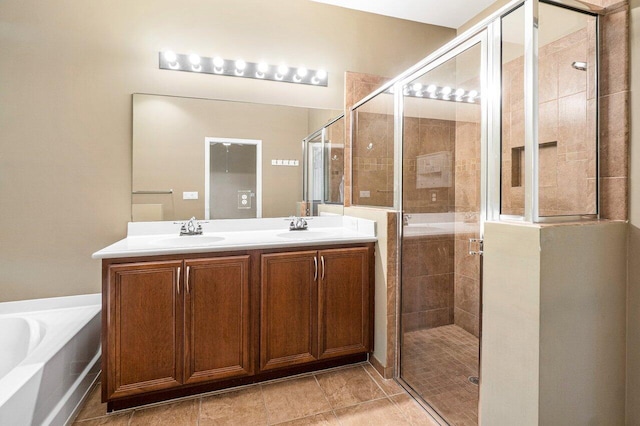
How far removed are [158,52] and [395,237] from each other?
214cm

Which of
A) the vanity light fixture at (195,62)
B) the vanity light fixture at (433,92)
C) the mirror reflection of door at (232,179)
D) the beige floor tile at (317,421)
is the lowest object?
the beige floor tile at (317,421)

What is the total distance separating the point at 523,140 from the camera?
127cm

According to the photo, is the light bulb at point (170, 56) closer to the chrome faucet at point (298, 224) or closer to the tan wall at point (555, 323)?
the chrome faucet at point (298, 224)

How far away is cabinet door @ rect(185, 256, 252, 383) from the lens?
178 centimetres

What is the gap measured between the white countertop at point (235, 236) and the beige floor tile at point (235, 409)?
872mm

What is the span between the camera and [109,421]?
1671 mm

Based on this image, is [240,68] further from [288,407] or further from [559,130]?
[288,407]

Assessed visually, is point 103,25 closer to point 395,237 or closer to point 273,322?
point 273,322

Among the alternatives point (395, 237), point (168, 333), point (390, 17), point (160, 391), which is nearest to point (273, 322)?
point (168, 333)

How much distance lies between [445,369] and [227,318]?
1.37 m

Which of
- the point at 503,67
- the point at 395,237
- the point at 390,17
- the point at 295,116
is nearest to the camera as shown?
the point at 503,67

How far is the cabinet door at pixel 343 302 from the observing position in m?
2.06

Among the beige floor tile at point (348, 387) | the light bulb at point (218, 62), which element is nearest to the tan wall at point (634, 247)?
the beige floor tile at point (348, 387)

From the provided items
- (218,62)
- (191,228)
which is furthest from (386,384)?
(218,62)
